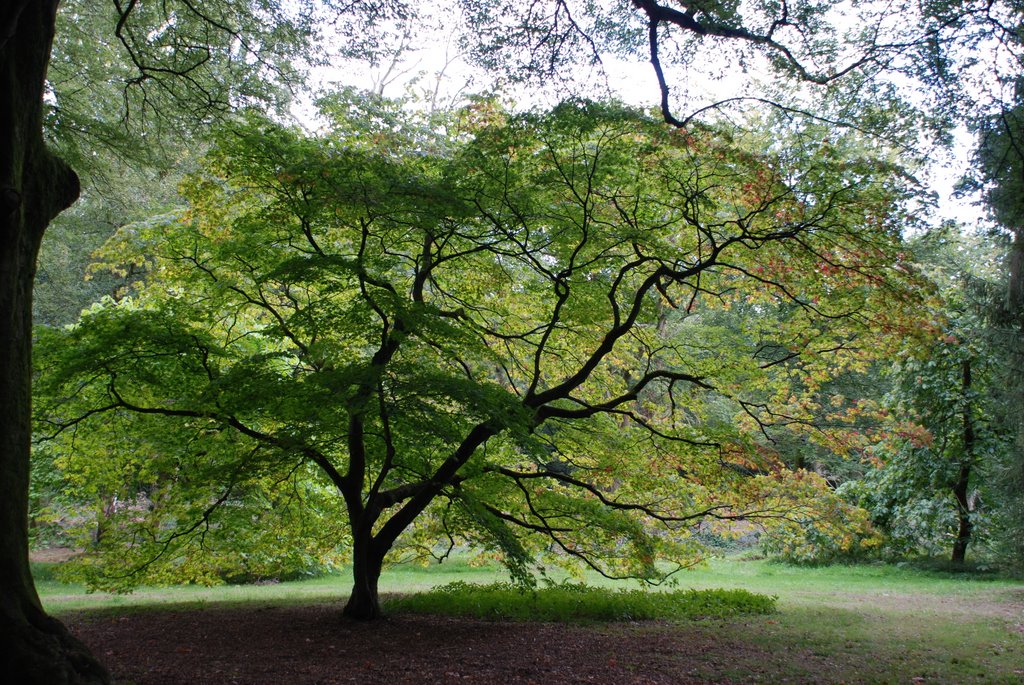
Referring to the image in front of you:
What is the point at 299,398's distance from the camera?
22.1 ft

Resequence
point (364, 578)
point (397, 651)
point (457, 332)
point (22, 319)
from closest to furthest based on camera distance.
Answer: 1. point (22, 319)
2. point (397, 651)
3. point (457, 332)
4. point (364, 578)

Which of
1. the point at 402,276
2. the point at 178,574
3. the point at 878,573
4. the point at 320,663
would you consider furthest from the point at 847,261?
the point at 878,573

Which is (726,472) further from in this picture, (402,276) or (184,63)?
(184,63)

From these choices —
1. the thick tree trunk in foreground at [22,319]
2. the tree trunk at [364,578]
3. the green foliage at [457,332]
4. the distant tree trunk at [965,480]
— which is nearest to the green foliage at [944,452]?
the distant tree trunk at [965,480]

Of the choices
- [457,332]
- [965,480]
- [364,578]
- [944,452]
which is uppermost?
[457,332]

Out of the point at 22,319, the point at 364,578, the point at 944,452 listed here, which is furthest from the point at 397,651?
the point at 944,452

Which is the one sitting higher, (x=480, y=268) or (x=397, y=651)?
(x=480, y=268)

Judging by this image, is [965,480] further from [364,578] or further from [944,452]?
[364,578]

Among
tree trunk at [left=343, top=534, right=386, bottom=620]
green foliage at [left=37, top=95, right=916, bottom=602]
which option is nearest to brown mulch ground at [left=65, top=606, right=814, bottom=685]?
tree trunk at [left=343, top=534, right=386, bottom=620]

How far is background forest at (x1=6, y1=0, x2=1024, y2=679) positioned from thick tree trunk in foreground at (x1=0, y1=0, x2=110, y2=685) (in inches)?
85.1

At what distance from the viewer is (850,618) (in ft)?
29.9

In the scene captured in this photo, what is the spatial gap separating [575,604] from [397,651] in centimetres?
348

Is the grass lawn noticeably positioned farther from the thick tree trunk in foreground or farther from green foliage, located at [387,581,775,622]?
the thick tree trunk in foreground

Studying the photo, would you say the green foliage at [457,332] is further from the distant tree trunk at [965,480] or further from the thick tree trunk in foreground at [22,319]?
the distant tree trunk at [965,480]
